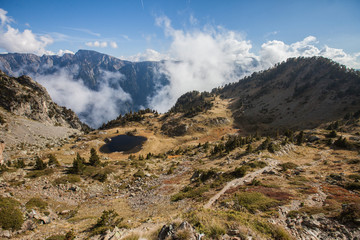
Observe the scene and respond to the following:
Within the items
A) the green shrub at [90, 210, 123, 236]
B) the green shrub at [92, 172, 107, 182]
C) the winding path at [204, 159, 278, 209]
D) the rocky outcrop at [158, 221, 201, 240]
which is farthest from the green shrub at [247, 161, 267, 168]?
the green shrub at [92, 172, 107, 182]

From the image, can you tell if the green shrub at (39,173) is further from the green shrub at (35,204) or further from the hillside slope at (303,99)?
the hillside slope at (303,99)

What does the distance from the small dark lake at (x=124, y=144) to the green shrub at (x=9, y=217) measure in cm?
6299

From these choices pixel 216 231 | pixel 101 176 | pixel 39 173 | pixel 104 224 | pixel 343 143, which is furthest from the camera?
pixel 343 143

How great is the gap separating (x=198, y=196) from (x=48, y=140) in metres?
91.7

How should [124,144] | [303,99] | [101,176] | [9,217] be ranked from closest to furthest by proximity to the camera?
[9,217] < [101,176] < [124,144] < [303,99]

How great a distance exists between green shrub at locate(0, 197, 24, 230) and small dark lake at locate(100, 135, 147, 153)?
63.0 meters

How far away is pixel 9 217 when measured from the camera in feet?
46.6

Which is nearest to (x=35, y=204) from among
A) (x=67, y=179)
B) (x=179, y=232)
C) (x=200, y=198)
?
(x=67, y=179)

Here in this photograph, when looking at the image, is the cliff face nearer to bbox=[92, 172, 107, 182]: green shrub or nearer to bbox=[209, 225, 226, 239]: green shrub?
bbox=[92, 172, 107, 182]: green shrub

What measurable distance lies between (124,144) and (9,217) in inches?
2975

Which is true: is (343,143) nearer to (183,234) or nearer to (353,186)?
(353,186)

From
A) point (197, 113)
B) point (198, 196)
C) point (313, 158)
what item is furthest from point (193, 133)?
point (198, 196)

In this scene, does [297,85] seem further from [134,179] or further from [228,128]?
[134,179]

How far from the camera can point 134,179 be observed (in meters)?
34.5
